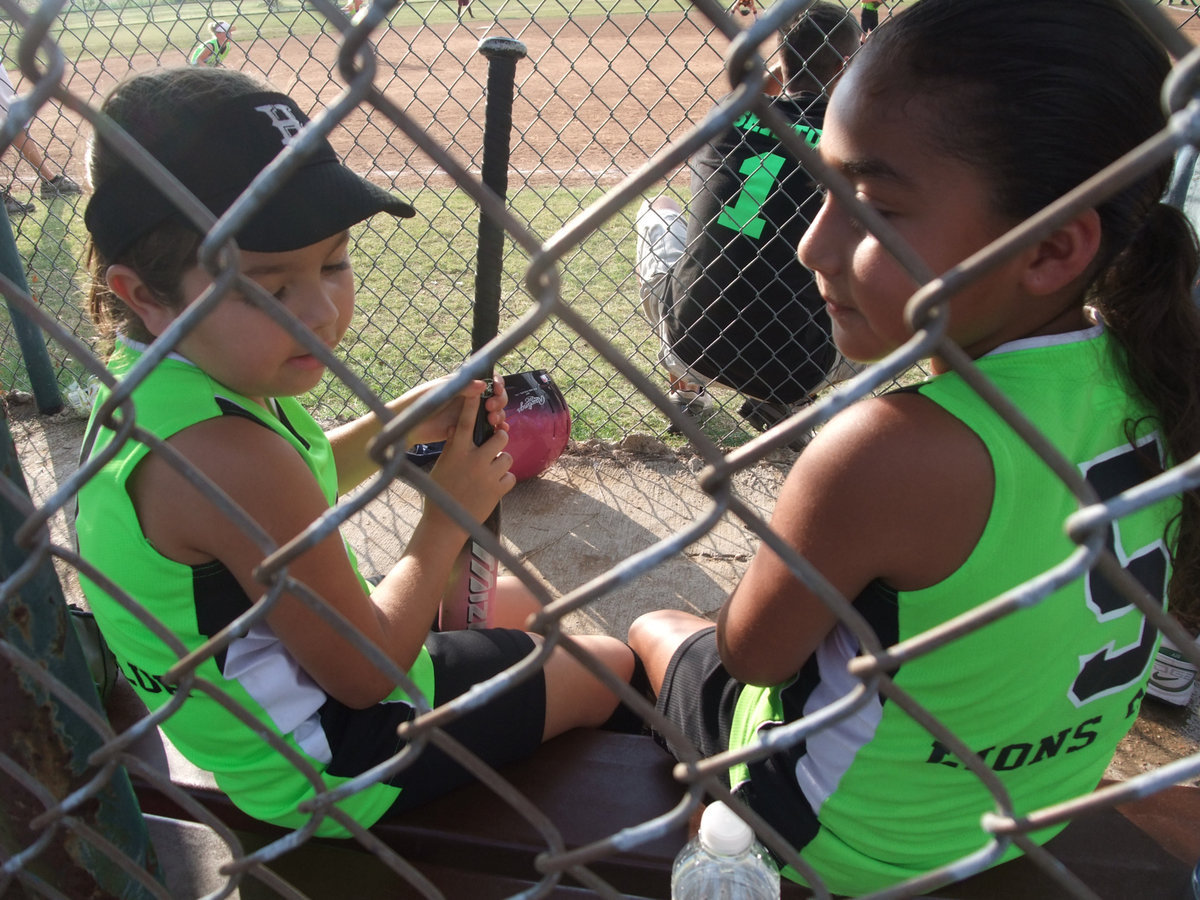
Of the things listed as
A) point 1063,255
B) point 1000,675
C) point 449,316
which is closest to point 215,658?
point 1000,675

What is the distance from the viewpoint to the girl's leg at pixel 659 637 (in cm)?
179

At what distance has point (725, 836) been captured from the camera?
1096mm

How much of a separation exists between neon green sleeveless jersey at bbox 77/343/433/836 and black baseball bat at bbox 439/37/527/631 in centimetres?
37

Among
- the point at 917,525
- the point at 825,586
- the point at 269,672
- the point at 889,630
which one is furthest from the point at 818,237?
the point at 269,672

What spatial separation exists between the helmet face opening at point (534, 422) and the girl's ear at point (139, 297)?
1544 mm

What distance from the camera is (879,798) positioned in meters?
1.22

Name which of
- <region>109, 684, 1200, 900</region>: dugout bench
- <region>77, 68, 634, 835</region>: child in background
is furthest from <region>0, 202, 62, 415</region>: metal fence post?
<region>109, 684, 1200, 900</region>: dugout bench

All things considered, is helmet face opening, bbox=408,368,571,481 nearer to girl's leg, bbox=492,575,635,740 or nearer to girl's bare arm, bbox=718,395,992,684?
girl's leg, bbox=492,575,635,740

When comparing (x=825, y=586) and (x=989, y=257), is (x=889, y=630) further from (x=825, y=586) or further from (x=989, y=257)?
(x=989, y=257)

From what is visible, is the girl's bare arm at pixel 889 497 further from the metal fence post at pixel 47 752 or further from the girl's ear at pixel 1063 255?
the metal fence post at pixel 47 752

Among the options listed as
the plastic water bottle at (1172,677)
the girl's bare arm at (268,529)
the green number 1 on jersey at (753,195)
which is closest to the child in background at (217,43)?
the girl's bare arm at (268,529)

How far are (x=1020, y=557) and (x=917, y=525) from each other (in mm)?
123

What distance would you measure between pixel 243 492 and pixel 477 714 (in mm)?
590

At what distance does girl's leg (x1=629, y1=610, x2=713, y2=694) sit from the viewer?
1.79 meters
